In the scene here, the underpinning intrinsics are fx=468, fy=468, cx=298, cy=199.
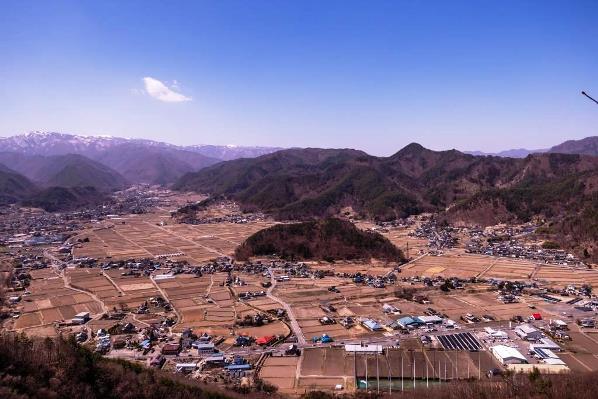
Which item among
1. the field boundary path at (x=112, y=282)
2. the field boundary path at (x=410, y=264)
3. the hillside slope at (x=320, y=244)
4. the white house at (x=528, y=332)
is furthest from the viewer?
the hillside slope at (x=320, y=244)

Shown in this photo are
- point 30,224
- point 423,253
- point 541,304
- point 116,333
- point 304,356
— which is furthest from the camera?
point 30,224

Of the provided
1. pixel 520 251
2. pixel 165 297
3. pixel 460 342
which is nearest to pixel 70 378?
pixel 460 342

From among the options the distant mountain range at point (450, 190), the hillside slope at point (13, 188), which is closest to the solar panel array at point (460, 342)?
the distant mountain range at point (450, 190)

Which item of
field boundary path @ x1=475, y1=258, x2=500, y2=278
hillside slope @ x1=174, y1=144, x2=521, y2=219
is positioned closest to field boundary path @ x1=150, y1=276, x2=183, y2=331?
field boundary path @ x1=475, y1=258, x2=500, y2=278

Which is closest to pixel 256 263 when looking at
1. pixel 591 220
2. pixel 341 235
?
pixel 341 235

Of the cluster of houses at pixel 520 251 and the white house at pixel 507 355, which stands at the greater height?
the white house at pixel 507 355

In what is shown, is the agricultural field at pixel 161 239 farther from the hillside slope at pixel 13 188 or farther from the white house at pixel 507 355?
the hillside slope at pixel 13 188

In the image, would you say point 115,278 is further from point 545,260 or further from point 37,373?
point 545,260
